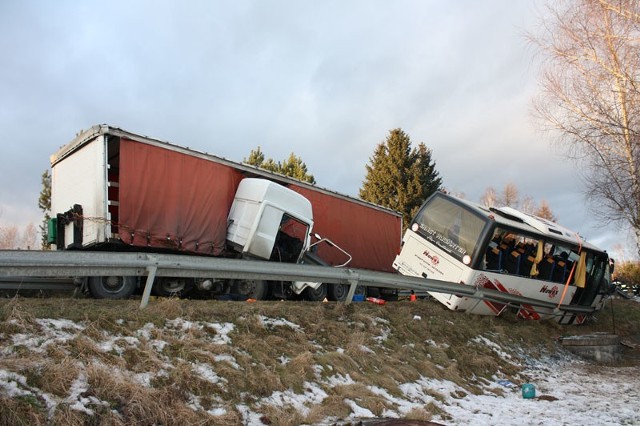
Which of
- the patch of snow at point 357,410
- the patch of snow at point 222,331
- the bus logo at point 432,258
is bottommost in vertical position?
the patch of snow at point 357,410

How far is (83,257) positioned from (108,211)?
13.9ft

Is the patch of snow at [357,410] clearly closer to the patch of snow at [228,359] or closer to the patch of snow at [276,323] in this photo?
the patch of snow at [228,359]

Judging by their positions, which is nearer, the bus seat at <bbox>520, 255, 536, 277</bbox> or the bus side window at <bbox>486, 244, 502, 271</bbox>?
the bus side window at <bbox>486, 244, 502, 271</bbox>

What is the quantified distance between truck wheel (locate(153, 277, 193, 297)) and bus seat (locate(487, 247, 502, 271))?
22.2ft

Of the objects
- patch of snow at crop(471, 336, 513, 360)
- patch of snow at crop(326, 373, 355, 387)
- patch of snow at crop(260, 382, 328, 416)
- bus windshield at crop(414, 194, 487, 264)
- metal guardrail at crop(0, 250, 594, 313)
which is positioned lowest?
patch of snow at crop(471, 336, 513, 360)

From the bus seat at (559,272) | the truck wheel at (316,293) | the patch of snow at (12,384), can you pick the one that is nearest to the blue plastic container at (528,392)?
the truck wheel at (316,293)

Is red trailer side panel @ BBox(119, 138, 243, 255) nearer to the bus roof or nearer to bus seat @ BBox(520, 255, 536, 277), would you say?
the bus roof

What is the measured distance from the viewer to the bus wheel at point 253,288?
1007 centimetres

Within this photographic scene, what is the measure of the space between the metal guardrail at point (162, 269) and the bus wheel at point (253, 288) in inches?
118

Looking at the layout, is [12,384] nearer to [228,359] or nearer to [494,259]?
[228,359]

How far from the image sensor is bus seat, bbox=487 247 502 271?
11.0 meters

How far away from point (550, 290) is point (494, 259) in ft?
7.91

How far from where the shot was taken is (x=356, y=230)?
16.6 meters

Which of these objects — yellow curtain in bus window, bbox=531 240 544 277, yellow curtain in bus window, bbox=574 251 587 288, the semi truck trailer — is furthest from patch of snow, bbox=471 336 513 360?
yellow curtain in bus window, bbox=574 251 587 288
